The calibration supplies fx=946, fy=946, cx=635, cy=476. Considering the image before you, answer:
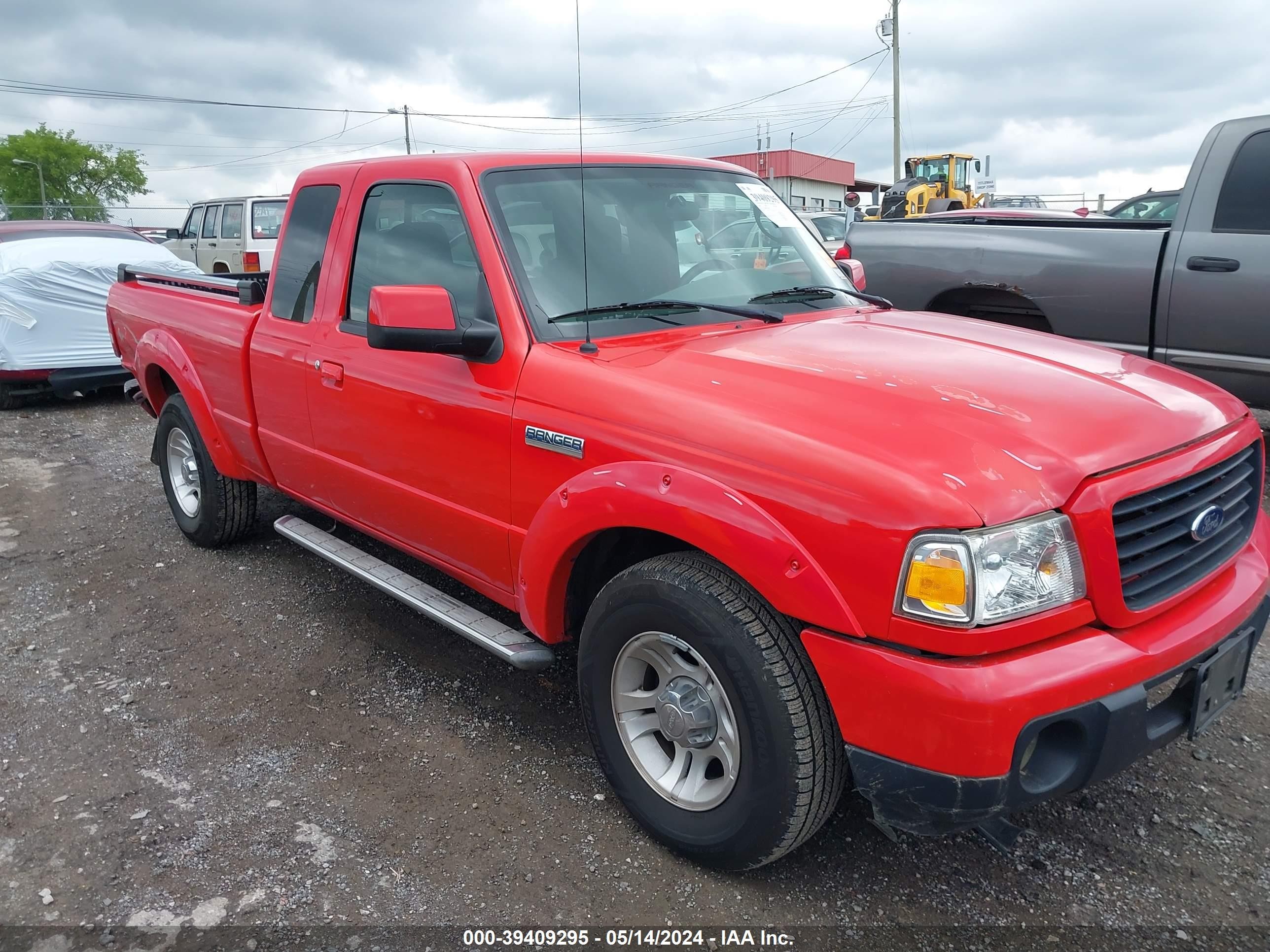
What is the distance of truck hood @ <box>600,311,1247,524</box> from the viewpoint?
2.01 meters

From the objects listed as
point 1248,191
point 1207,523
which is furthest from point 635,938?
point 1248,191

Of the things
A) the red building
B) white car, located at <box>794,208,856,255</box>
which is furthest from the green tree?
white car, located at <box>794,208,856,255</box>

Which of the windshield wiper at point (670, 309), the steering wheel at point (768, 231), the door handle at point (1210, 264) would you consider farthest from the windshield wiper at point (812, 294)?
the door handle at point (1210, 264)

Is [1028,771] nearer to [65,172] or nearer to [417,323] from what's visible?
[417,323]

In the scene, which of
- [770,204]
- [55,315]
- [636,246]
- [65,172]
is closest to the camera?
[636,246]

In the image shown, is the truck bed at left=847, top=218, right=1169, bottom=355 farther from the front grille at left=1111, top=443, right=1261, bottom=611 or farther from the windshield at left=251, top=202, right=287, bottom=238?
the windshield at left=251, top=202, right=287, bottom=238

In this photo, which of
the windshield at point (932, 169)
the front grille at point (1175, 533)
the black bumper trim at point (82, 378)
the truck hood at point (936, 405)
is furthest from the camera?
the windshield at point (932, 169)

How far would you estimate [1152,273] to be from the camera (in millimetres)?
5375

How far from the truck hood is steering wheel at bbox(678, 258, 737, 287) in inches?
12.2

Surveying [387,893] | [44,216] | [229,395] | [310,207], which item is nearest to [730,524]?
[387,893]

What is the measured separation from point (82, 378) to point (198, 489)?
499cm

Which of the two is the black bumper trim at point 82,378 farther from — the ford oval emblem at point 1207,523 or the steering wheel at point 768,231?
the ford oval emblem at point 1207,523

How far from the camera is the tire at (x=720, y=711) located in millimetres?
2172

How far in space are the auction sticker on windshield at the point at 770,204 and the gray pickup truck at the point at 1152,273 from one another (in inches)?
96.5
